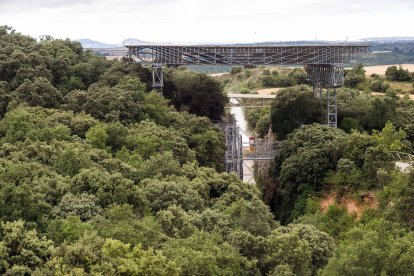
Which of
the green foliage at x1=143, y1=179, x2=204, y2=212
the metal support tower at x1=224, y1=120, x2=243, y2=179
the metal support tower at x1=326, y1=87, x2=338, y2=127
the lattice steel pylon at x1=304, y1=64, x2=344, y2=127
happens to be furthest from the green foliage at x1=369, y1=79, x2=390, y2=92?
the green foliage at x1=143, y1=179, x2=204, y2=212

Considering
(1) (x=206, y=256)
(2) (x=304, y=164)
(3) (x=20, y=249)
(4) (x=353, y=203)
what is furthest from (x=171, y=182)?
(2) (x=304, y=164)

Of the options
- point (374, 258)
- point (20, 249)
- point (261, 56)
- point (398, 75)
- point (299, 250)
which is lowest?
point (299, 250)

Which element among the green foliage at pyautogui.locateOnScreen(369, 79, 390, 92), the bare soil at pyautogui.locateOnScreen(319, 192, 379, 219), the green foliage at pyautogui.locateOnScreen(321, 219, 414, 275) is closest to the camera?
the green foliage at pyautogui.locateOnScreen(321, 219, 414, 275)

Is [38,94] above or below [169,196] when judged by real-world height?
above

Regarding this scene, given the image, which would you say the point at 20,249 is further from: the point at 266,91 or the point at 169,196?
the point at 266,91

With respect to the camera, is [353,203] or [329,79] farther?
[329,79]

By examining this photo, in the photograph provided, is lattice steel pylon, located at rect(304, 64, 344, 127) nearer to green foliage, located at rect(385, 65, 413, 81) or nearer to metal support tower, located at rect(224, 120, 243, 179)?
metal support tower, located at rect(224, 120, 243, 179)

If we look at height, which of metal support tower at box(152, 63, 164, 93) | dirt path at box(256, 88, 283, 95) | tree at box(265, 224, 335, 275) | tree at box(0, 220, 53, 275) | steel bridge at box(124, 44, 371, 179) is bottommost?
dirt path at box(256, 88, 283, 95)

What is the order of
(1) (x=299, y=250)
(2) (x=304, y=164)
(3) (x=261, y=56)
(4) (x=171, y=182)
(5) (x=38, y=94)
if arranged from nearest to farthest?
1. (1) (x=299, y=250)
2. (4) (x=171, y=182)
3. (2) (x=304, y=164)
4. (5) (x=38, y=94)
5. (3) (x=261, y=56)
